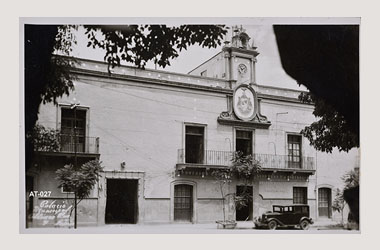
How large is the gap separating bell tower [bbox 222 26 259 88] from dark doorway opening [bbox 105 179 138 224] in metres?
3.07

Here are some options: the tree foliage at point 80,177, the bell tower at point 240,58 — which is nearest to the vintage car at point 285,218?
the bell tower at point 240,58

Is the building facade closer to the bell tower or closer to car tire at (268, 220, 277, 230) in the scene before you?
the bell tower

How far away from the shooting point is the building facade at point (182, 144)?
962 centimetres

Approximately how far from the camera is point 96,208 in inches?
381

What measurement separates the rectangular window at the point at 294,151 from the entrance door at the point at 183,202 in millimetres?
2324

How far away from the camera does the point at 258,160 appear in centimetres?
1046

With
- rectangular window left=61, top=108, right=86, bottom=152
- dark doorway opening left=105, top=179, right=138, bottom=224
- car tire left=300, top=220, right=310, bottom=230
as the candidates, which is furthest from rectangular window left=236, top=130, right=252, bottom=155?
rectangular window left=61, top=108, right=86, bottom=152

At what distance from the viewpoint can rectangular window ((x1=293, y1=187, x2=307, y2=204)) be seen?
10.5m

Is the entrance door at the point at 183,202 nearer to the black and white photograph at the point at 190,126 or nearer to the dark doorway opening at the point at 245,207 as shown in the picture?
the black and white photograph at the point at 190,126

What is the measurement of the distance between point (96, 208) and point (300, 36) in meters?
5.08

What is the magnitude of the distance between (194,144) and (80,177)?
2.51 meters

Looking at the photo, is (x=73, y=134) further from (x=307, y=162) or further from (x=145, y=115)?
(x=307, y=162)

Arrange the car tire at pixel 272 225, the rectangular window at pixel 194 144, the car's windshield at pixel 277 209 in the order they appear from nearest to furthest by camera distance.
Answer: the car tire at pixel 272 225, the car's windshield at pixel 277 209, the rectangular window at pixel 194 144

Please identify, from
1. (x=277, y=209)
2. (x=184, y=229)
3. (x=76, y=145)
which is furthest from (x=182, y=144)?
(x=277, y=209)
